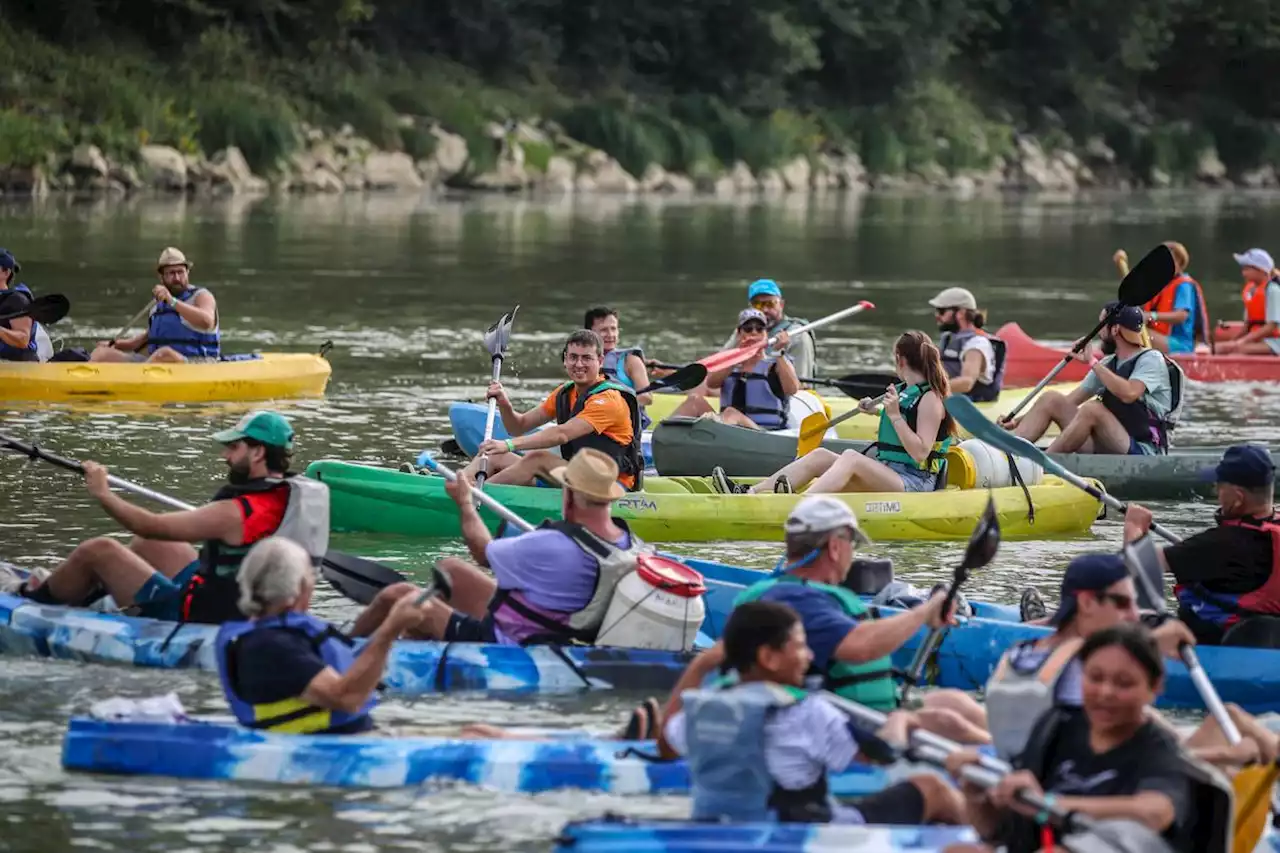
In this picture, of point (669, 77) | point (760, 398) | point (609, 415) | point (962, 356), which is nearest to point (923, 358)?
point (609, 415)

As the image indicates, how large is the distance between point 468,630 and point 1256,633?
121 inches

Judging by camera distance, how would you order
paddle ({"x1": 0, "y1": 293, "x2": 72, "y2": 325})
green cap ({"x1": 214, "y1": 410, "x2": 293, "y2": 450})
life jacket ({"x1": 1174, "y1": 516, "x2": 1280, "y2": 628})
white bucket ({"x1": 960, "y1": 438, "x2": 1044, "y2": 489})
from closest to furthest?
green cap ({"x1": 214, "y1": 410, "x2": 293, "y2": 450}) → life jacket ({"x1": 1174, "y1": 516, "x2": 1280, "y2": 628}) → white bucket ({"x1": 960, "y1": 438, "x2": 1044, "y2": 489}) → paddle ({"x1": 0, "y1": 293, "x2": 72, "y2": 325})

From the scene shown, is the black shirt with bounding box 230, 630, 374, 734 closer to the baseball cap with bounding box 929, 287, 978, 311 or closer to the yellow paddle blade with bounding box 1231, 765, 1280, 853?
the yellow paddle blade with bounding box 1231, 765, 1280, 853

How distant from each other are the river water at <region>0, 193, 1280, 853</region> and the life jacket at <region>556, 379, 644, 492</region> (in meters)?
0.61

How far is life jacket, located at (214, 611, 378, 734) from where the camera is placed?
7586 mm

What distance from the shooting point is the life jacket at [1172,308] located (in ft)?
65.8

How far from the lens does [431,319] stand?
2553cm

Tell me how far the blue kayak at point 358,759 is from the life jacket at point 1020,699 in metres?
1.27

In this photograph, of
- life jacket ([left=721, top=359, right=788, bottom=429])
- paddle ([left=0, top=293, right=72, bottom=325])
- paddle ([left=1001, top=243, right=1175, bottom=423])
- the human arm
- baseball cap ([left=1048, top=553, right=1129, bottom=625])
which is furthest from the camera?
paddle ([left=0, top=293, right=72, bottom=325])

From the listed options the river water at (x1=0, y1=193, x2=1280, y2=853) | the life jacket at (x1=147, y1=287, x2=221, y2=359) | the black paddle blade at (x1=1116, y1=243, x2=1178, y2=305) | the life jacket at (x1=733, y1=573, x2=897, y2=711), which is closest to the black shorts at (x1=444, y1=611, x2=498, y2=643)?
the river water at (x1=0, y1=193, x2=1280, y2=853)

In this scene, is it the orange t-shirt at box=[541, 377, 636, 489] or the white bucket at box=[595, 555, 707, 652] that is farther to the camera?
the orange t-shirt at box=[541, 377, 636, 489]

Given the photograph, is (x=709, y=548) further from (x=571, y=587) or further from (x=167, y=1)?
(x=167, y=1)

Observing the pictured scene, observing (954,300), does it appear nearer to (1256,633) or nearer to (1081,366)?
(1081,366)

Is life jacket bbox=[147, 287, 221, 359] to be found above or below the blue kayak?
above
